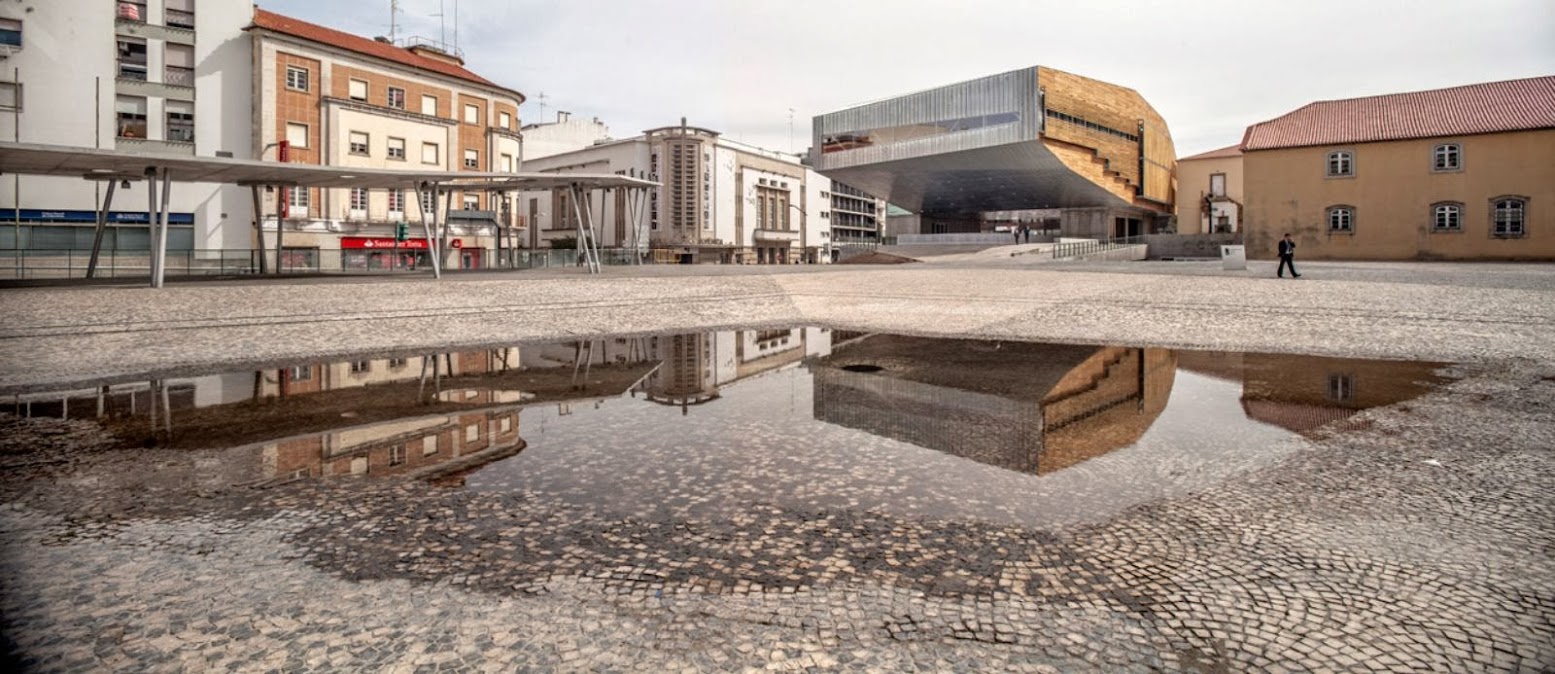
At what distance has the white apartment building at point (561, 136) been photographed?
80938mm

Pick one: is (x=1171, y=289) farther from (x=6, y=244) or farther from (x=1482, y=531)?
(x=6, y=244)

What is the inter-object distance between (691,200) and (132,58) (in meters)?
41.9

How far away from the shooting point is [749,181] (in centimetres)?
8169

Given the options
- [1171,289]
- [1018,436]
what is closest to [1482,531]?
[1018,436]

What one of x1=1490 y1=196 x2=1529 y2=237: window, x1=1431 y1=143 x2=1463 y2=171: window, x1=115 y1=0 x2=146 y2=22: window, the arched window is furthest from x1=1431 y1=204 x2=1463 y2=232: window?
x1=115 y1=0 x2=146 y2=22: window

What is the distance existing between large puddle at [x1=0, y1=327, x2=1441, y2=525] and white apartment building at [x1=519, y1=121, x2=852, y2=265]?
5437cm

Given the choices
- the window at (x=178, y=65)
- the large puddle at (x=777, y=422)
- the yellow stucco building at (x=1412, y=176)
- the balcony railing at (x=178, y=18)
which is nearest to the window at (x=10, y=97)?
the window at (x=178, y=65)

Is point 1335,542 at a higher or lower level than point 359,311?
lower

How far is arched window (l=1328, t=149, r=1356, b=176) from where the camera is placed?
4268 centimetres

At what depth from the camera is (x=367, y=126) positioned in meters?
43.8

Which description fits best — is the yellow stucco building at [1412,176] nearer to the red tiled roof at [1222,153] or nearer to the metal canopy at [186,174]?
the red tiled roof at [1222,153]

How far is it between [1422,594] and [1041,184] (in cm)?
5260

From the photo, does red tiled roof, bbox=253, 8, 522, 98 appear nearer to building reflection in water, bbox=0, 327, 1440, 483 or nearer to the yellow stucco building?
building reflection in water, bbox=0, 327, 1440, 483

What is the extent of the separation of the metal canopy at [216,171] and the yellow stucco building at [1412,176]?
35.5 metres
